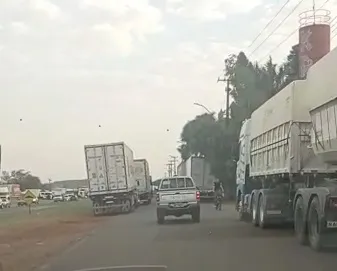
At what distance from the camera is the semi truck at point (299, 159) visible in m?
16.8

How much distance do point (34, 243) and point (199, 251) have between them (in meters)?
7.28

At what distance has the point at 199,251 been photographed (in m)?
18.0

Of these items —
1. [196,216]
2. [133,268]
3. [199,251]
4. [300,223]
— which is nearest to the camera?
[133,268]

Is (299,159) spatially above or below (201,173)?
above

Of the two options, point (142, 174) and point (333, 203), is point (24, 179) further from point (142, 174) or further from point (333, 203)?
point (333, 203)

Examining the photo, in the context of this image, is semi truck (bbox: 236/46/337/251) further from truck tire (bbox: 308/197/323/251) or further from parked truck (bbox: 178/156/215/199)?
parked truck (bbox: 178/156/215/199)

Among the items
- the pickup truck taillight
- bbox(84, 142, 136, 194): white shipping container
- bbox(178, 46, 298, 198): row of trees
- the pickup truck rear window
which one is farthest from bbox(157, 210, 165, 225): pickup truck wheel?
bbox(178, 46, 298, 198): row of trees

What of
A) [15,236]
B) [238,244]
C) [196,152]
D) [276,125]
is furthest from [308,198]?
[196,152]

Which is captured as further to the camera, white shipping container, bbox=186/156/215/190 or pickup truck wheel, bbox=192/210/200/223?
white shipping container, bbox=186/156/215/190

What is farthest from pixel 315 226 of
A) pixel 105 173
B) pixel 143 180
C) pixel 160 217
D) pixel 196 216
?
pixel 143 180

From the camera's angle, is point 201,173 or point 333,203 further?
point 201,173

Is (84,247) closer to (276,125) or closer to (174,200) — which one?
(276,125)

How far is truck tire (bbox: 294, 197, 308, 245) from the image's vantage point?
19.0 m

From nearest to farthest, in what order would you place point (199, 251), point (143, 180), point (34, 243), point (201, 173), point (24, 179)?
point (199, 251) < point (34, 243) < point (201, 173) < point (143, 180) < point (24, 179)
